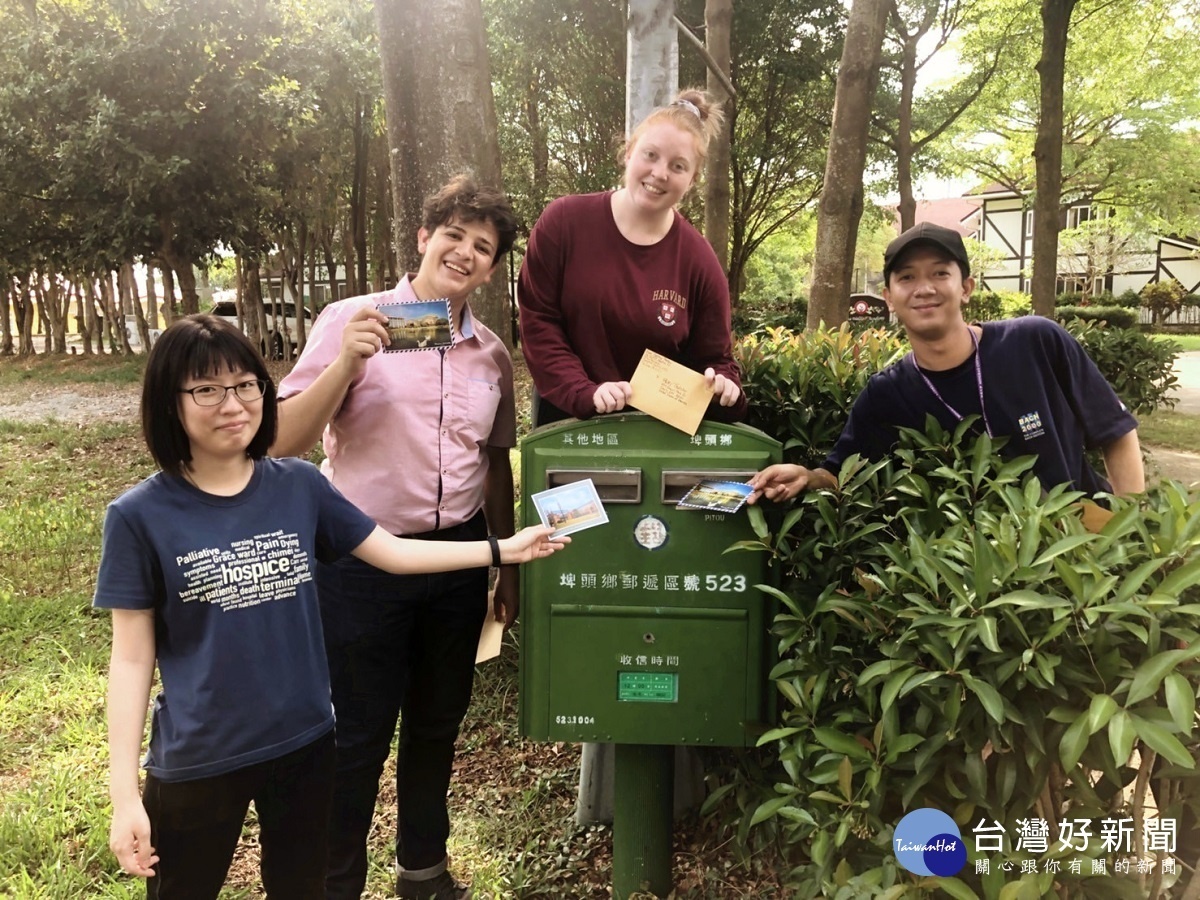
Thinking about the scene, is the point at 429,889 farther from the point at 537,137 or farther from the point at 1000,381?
the point at 537,137

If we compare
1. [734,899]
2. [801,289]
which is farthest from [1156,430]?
[801,289]

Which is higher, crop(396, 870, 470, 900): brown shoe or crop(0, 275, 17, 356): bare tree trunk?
crop(0, 275, 17, 356): bare tree trunk

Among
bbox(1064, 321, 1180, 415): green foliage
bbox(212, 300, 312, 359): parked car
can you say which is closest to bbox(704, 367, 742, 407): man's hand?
bbox(1064, 321, 1180, 415): green foliage

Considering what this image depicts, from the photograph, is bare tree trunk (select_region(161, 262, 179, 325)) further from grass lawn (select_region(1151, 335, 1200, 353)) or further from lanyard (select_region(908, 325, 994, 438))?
grass lawn (select_region(1151, 335, 1200, 353))

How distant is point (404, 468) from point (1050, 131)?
7.92m

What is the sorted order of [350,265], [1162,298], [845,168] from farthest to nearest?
[1162,298], [350,265], [845,168]

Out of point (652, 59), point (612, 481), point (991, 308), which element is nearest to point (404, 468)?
point (612, 481)

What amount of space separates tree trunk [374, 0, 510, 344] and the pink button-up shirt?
174 cm

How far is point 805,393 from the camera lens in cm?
294

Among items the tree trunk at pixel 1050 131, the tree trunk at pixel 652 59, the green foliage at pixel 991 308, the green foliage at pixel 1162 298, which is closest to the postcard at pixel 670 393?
the tree trunk at pixel 652 59

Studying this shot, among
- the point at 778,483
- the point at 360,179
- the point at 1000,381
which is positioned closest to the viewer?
the point at 778,483

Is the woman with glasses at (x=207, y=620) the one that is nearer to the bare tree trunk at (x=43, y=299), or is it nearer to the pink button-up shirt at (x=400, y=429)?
the pink button-up shirt at (x=400, y=429)

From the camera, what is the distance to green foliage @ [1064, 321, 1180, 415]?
7121 mm

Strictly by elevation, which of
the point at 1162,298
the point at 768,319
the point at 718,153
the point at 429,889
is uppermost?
the point at 1162,298
